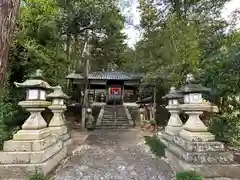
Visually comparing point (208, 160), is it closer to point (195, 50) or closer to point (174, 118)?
point (174, 118)

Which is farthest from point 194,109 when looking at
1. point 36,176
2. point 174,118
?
point 36,176

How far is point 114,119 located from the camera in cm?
1623

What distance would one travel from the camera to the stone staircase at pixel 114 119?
15039 millimetres

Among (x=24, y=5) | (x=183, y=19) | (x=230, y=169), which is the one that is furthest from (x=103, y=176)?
(x=24, y=5)

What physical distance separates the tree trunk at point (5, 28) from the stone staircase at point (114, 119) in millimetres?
12819

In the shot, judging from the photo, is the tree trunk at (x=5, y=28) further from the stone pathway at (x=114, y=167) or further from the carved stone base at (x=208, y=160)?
the carved stone base at (x=208, y=160)

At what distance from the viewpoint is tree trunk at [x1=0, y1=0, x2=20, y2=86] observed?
1828 millimetres

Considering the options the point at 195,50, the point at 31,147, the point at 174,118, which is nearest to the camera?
the point at 31,147

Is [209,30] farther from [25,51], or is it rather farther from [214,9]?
[25,51]

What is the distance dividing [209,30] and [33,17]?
783 centimetres

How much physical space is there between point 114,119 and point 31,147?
12.2 metres

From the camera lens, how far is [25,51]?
369 inches

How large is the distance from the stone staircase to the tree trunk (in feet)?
42.1

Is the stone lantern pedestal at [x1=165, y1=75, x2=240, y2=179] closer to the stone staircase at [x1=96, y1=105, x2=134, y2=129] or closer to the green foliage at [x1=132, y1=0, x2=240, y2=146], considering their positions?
the green foliage at [x1=132, y1=0, x2=240, y2=146]
